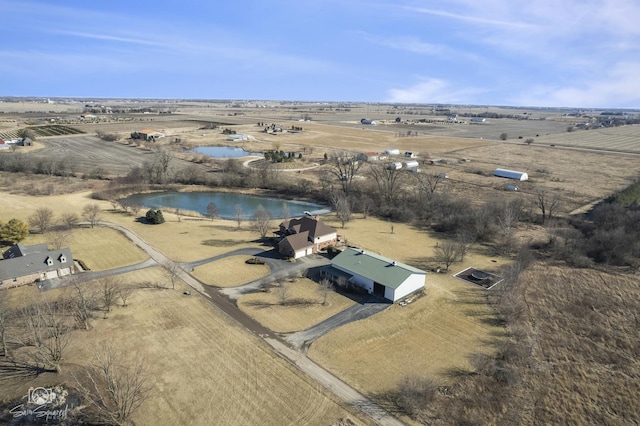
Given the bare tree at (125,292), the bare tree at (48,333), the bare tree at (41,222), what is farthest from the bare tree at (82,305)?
the bare tree at (41,222)

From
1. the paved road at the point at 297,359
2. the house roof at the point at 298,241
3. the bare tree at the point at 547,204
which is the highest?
the bare tree at the point at 547,204

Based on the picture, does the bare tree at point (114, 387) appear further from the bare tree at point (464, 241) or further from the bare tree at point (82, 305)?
the bare tree at point (464, 241)

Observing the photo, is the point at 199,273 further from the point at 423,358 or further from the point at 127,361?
the point at 423,358

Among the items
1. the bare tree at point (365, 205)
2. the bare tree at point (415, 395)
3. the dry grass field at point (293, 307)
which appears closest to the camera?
the bare tree at point (415, 395)

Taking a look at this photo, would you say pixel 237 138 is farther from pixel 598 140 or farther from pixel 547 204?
pixel 598 140

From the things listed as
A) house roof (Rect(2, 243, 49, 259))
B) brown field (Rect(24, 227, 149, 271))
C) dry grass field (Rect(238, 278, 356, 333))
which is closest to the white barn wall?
dry grass field (Rect(238, 278, 356, 333))

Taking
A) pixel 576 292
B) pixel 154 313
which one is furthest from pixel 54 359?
pixel 576 292
